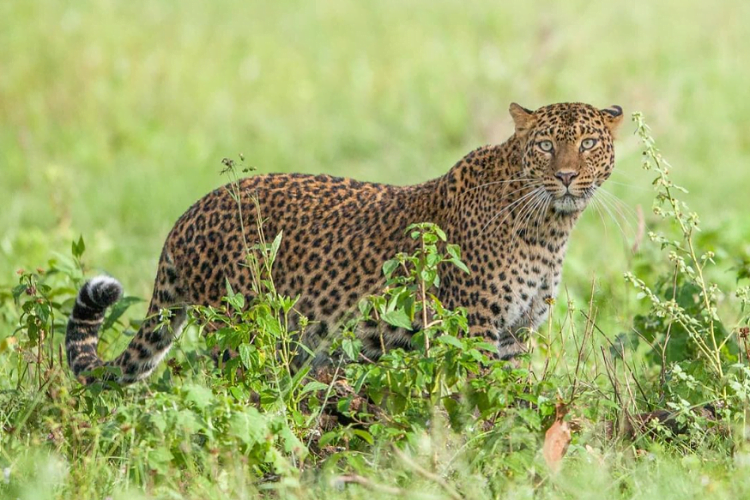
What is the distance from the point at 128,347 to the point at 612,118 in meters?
2.47

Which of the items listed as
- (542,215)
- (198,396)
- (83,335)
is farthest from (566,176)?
(83,335)

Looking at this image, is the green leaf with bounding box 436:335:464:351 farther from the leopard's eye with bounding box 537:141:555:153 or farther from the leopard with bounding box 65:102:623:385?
the leopard's eye with bounding box 537:141:555:153

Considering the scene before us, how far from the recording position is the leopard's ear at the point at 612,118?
600cm

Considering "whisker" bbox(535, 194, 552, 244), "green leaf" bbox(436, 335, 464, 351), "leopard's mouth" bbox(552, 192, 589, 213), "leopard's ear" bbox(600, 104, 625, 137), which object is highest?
"leopard's ear" bbox(600, 104, 625, 137)

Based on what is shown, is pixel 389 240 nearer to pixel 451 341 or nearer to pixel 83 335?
pixel 83 335

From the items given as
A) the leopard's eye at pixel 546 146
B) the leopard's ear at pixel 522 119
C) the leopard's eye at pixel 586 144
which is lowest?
the leopard's eye at pixel 546 146

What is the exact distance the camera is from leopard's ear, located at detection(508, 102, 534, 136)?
5.99m

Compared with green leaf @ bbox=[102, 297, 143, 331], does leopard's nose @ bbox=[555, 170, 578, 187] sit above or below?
above

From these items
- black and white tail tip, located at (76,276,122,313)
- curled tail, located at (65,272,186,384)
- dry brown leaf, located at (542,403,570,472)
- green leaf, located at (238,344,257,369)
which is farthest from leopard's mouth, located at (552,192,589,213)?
black and white tail tip, located at (76,276,122,313)

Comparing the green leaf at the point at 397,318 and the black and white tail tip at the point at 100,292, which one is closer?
the green leaf at the point at 397,318

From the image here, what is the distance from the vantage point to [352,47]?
1482cm

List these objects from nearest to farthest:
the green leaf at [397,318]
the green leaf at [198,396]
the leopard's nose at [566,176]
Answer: the green leaf at [198,396], the green leaf at [397,318], the leopard's nose at [566,176]

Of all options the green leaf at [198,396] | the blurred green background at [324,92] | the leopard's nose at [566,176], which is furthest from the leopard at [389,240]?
the blurred green background at [324,92]

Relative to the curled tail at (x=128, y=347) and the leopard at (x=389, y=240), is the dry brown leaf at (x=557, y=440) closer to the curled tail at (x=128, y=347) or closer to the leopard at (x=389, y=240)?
the leopard at (x=389, y=240)
